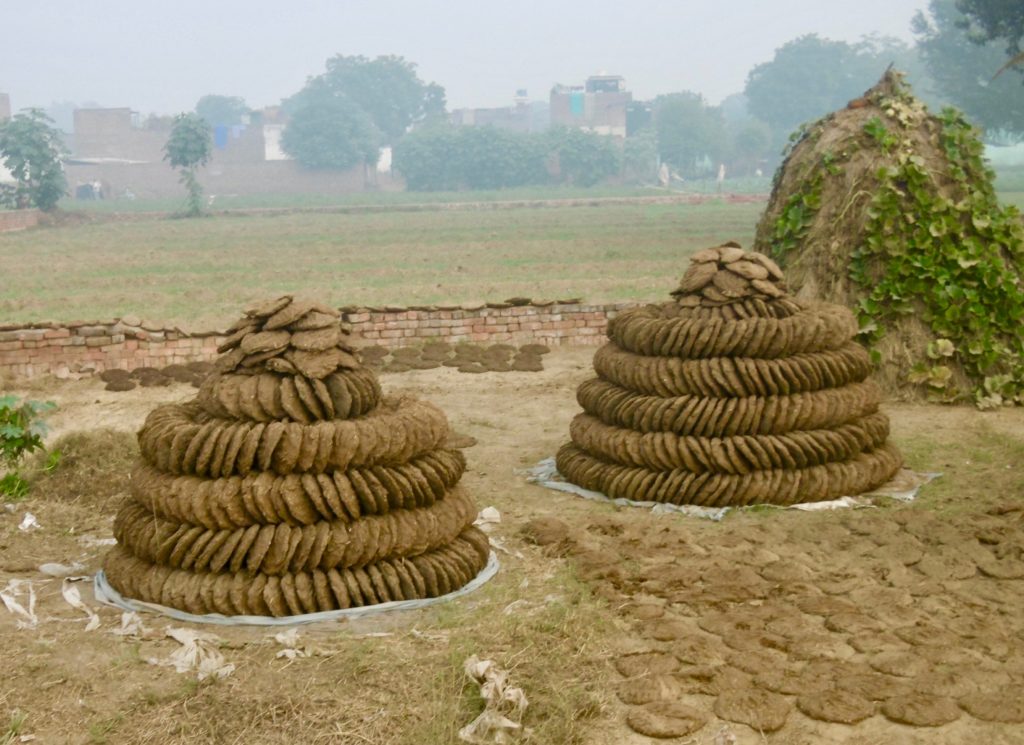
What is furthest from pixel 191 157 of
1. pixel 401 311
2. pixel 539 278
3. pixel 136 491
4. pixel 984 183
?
pixel 136 491

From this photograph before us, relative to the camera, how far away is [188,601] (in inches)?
212

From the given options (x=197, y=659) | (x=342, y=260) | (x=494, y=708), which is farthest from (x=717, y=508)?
(x=342, y=260)

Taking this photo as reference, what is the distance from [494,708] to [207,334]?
897cm

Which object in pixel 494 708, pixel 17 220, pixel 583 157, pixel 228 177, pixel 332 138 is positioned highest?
pixel 332 138

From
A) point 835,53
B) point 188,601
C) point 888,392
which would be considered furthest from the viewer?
point 835,53

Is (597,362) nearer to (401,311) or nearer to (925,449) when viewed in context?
(925,449)

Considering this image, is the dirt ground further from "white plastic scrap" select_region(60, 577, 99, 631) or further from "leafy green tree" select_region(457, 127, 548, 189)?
"leafy green tree" select_region(457, 127, 548, 189)

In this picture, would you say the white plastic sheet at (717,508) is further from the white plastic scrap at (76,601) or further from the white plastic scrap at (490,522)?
the white plastic scrap at (76,601)

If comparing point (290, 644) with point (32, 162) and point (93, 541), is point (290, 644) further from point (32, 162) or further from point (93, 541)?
point (32, 162)

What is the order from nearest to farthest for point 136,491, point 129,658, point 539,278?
1. point 129,658
2. point 136,491
3. point 539,278

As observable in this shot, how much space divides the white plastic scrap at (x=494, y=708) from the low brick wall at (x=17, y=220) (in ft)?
117

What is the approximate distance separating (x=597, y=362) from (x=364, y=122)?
8082cm

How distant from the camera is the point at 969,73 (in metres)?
53.0

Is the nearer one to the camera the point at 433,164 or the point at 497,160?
the point at 497,160
